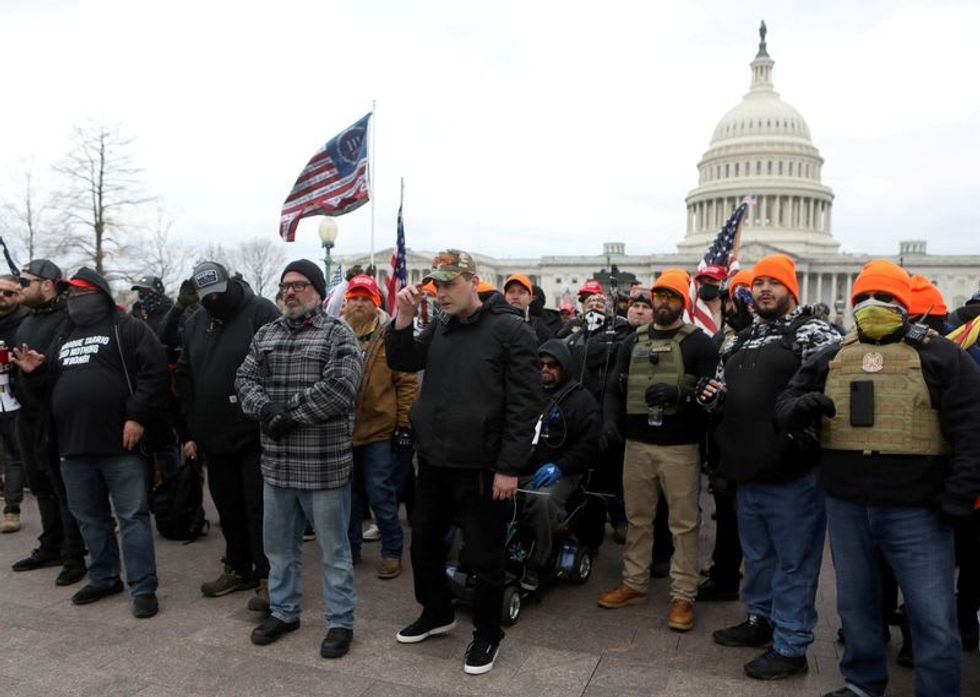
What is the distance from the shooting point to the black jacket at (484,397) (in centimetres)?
450

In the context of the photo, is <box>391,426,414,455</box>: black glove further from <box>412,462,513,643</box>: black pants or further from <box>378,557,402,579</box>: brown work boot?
<box>412,462,513,643</box>: black pants

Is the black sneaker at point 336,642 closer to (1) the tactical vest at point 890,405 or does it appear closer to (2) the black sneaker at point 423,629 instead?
(2) the black sneaker at point 423,629

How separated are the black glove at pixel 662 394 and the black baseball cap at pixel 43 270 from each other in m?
4.85

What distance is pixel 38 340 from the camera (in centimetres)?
619

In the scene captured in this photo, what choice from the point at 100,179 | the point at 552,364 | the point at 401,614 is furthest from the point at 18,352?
the point at 100,179

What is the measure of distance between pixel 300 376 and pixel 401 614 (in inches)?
73.7

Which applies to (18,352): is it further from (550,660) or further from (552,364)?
(550,660)

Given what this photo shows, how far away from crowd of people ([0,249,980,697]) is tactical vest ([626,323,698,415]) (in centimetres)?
2

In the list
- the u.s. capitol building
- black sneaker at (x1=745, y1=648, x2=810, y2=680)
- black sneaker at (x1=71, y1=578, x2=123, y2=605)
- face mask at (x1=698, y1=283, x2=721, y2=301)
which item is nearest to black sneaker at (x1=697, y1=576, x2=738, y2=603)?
black sneaker at (x1=745, y1=648, x2=810, y2=680)

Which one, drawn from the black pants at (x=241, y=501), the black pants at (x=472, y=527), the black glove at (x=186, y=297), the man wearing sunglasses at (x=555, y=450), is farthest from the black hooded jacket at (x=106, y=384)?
the man wearing sunglasses at (x=555, y=450)

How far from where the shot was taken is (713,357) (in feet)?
18.0

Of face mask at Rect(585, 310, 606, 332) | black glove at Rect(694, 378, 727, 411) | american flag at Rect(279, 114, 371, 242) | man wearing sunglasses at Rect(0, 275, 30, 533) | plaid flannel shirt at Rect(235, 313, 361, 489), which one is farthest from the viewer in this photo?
american flag at Rect(279, 114, 371, 242)

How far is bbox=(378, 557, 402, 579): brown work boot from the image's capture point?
6105 mm

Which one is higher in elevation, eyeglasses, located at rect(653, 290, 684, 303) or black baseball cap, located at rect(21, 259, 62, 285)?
black baseball cap, located at rect(21, 259, 62, 285)
